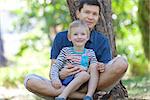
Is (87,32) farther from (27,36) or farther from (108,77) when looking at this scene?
(27,36)

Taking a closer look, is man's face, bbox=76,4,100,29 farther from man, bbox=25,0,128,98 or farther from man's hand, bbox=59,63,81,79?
man's hand, bbox=59,63,81,79

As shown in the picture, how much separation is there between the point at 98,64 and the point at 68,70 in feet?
0.97

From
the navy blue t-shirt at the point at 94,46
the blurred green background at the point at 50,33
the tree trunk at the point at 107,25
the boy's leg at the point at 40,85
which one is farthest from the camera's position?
the blurred green background at the point at 50,33

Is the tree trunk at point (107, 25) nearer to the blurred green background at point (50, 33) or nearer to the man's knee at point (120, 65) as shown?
the man's knee at point (120, 65)

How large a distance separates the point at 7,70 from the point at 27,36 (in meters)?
2.52

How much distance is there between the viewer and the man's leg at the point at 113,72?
14.2 feet

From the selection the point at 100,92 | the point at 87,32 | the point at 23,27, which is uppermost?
the point at 87,32

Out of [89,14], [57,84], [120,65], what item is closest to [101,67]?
[120,65]

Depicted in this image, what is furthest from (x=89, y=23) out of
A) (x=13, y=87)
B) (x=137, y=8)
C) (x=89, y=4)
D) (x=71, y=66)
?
(x=137, y=8)

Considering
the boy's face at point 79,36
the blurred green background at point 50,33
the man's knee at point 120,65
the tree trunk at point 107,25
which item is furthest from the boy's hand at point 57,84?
the blurred green background at point 50,33

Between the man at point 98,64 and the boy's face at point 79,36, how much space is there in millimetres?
179

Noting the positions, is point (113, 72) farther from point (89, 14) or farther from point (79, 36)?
point (89, 14)

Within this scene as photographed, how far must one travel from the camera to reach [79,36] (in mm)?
4391

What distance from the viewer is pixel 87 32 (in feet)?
14.5
